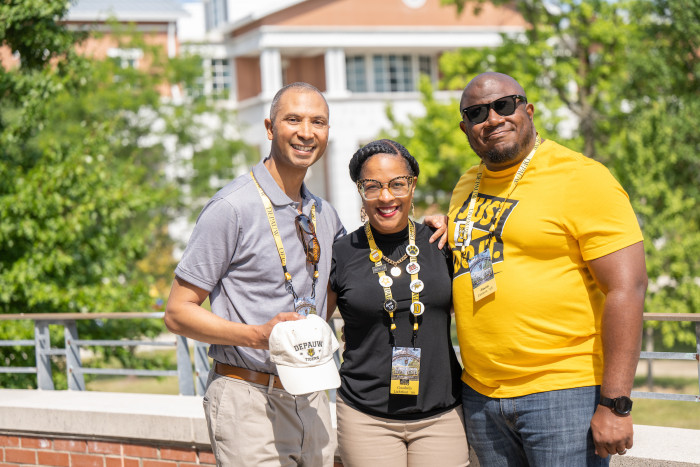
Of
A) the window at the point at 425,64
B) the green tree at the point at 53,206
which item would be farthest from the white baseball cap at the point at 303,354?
the window at the point at 425,64

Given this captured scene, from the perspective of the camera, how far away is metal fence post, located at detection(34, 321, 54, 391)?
5.99 meters

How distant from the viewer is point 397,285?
346 cm

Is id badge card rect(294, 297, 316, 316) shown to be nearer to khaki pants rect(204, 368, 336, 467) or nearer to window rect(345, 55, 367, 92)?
khaki pants rect(204, 368, 336, 467)

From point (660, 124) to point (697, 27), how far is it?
2210 mm

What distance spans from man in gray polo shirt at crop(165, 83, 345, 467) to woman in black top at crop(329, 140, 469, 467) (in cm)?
19

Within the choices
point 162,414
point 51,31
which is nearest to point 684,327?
point 51,31

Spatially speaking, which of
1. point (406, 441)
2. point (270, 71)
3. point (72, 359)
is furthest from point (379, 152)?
point (270, 71)

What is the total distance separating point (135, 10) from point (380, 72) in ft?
36.4

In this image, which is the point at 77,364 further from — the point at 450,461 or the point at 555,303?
the point at 555,303

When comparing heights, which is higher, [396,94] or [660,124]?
[396,94]

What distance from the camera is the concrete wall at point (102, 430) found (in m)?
4.84

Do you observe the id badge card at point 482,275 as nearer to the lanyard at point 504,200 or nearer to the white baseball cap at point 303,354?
the lanyard at point 504,200

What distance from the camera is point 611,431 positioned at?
3.02 metres

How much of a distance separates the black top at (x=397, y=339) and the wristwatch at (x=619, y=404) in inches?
26.5
